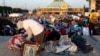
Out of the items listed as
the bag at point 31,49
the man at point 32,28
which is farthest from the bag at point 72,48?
the bag at point 31,49

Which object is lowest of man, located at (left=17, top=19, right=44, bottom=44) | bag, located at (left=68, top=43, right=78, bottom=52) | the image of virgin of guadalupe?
bag, located at (left=68, top=43, right=78, bottom=52)

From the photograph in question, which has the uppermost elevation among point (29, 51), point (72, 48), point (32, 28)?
point (32, 28)

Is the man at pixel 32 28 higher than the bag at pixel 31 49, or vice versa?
the man at pixel 32 28

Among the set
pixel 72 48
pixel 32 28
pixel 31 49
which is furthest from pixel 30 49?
pixel 72 48

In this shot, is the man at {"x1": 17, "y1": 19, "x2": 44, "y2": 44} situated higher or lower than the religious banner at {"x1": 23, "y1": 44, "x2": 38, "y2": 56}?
higher

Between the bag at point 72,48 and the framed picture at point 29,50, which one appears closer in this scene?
the framed picture at point 29,50

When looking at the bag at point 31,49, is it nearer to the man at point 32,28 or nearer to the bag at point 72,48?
the man at point 32,28

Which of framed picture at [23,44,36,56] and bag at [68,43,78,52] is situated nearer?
framed picture at [23,44,36,56]

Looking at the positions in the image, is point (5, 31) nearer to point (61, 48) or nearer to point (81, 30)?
point (81, 30)

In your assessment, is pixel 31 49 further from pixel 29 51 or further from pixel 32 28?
pixel 32 28

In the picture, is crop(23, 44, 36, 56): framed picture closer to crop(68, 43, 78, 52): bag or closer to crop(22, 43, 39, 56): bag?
crop(22, 43, 39, 56): bag

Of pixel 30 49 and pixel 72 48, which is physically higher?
pixel 30 49

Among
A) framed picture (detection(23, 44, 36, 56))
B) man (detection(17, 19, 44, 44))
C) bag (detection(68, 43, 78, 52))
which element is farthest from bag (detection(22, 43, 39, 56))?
bag (detection(68, 43, 78, 52))

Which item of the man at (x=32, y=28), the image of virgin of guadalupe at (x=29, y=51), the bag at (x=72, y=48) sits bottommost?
the bag at (x=72, y=48)
